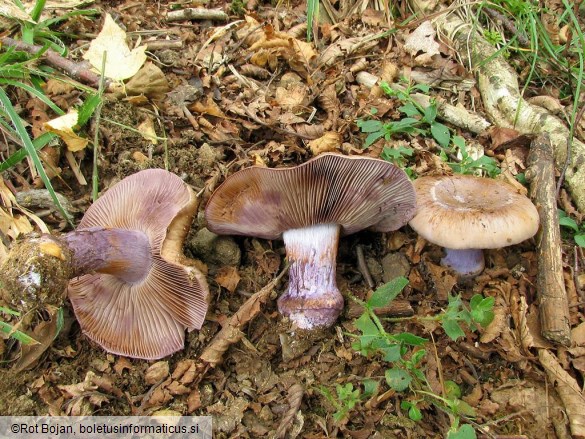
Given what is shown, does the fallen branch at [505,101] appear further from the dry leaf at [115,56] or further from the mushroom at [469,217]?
the dry leaf at [115,56]

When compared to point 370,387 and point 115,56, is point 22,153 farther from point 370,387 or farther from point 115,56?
point 370,387

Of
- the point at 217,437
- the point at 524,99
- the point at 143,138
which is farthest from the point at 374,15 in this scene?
the point at 217,437

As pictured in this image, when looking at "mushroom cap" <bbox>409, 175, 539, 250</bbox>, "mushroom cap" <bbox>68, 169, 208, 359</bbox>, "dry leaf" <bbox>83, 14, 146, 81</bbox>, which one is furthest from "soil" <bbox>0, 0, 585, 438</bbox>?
"mushroom cap" <bbox>409, 175, 539, 250</bbox>

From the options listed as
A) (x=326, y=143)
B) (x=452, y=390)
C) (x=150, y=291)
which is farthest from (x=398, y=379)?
(x=326, y=143)

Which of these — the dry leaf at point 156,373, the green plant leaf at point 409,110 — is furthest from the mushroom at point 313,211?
the green plant leaf at point 409,110

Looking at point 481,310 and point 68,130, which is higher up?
point 68,130

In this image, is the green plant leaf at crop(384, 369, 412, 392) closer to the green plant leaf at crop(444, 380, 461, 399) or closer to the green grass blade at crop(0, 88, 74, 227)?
the green plant leaf at crop(444, 380, 461, 399)
